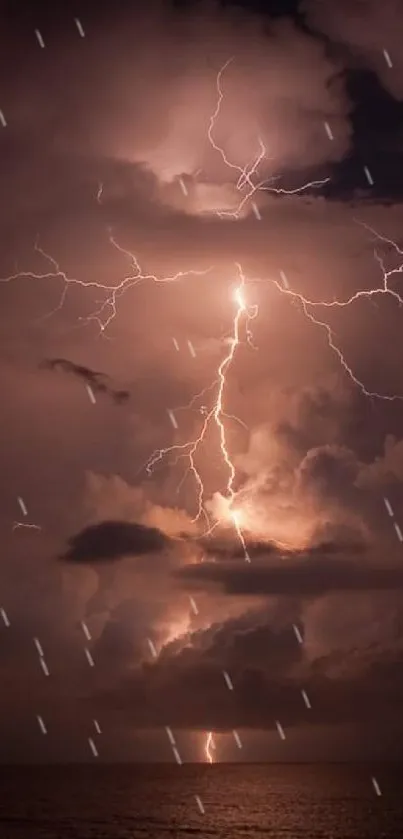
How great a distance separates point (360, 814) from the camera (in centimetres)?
8950

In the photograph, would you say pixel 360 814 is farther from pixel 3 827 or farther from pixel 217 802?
pixel 3 827

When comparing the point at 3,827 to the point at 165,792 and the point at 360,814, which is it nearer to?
the point at 360,814

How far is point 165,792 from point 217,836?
67475 millimetres

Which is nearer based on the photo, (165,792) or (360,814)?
(360,814)

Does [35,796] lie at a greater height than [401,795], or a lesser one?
greater

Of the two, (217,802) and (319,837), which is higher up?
(319,837)

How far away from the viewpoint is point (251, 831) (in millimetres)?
72750

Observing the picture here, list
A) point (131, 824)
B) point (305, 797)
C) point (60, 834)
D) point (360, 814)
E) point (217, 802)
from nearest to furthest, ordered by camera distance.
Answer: point (60, 834), point (131, 824), point (360, 814), point (217, 802), point (305, 797)

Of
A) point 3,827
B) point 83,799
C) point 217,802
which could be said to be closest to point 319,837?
point 3,827

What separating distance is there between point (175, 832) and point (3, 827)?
39.2 ft

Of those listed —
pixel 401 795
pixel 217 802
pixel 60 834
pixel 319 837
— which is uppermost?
pixel 60 834

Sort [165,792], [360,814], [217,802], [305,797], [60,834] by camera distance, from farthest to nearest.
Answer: [165,792]
[305,797]
[217,802]
[360,814]
[60,834]

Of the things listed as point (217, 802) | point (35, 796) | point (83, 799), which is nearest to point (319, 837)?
point (217, 802)

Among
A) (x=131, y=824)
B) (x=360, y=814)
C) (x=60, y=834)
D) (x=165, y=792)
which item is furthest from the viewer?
(x=165, y=792)
